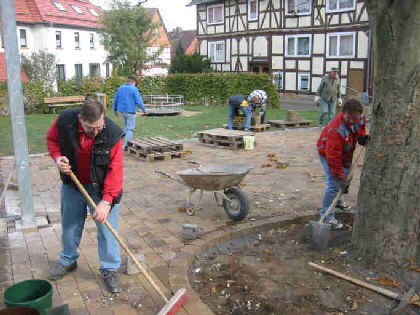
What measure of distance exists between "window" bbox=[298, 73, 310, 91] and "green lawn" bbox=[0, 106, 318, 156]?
6.31 meters

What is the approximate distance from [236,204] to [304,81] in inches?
861

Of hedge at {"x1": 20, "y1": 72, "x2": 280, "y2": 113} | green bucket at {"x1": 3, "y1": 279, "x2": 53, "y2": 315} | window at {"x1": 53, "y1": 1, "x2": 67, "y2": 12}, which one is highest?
→ window at {"x1": 53, "y1": 1, "x2": 67, "y2": 12}

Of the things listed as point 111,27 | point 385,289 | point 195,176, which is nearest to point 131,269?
point 195,176

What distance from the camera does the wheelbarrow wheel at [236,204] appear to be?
17.8ft

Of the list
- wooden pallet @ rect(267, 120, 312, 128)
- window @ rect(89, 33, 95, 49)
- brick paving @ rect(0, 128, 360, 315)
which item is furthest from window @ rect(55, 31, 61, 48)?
brick paving @ rect(0, 128, 360, 315)

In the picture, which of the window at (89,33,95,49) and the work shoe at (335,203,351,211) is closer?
the work shoe at (335,203,351,211)

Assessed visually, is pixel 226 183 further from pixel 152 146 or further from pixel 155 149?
pixel 155 149

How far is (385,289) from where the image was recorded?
3863 mm

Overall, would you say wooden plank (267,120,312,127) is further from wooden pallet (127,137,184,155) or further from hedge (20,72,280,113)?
hedge (20,72,280,113)

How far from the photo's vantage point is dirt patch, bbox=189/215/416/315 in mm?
3635

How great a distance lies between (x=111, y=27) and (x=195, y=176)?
24.5 metres

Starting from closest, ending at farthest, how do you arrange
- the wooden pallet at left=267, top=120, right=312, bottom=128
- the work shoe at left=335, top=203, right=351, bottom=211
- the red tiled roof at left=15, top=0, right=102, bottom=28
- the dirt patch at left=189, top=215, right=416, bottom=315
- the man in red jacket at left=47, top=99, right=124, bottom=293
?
the man in red jacket at left=47, top=99, right=124, bottom=293 < the dirt patch at left=189, top=215, right=416, bottom=315 < the work shoe at left=335, top=203, right=351, bottom=211 < the wooden pallet at left=267, top=120, right=312, bottom=128 < the red tiled roof at left=15, top=0, right=102, bottom=28

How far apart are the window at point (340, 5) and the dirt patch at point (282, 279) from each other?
20508 mm

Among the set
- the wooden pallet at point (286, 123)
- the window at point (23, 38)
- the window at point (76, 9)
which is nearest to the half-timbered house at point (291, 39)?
the wooden pallet at point (286, 123)
